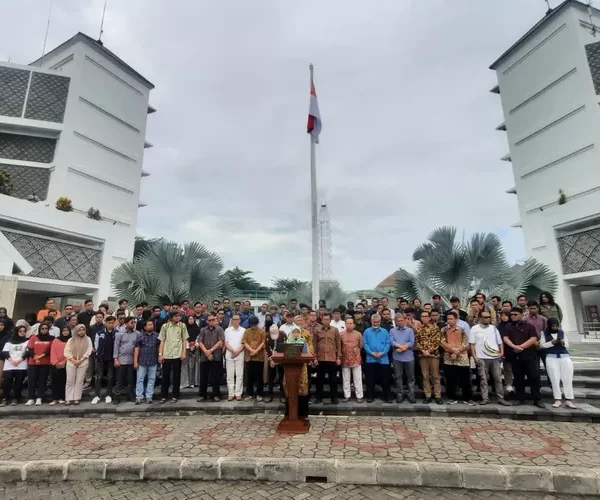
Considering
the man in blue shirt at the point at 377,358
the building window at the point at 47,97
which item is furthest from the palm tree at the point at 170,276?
the building window at the point at 47,97

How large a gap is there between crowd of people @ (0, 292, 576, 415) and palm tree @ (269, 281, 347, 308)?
24.1 feet

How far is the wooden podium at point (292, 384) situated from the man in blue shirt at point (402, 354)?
6.29 ft

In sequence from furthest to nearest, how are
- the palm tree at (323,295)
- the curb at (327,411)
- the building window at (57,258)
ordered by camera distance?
the building window at (57,258), the palm tree at (323,295), the curb at (327,411)

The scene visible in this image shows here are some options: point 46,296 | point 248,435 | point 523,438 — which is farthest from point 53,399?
point 46,296

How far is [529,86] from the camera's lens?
22.7 metres

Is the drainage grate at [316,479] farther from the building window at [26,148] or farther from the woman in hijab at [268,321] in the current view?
the building window at [26,148]

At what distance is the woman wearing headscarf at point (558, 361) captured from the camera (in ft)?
18.3

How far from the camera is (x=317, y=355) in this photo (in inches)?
244

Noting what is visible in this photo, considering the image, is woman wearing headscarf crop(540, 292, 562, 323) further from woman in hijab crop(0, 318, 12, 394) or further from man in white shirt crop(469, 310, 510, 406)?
woman in hijab crop(0, 318, 12, 394)

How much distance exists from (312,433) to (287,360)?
1040 millimetres

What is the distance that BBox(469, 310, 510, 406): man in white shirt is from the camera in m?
5.85

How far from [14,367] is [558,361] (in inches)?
378

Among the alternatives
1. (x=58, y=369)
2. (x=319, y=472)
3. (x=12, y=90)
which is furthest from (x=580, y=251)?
(x=12, y=90)

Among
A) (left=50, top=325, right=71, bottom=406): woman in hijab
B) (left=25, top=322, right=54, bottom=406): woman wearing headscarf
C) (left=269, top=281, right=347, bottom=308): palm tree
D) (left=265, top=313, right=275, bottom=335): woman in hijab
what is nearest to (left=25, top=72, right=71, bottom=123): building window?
(left=269, top=281, right=347, bottom=308): palm tree
